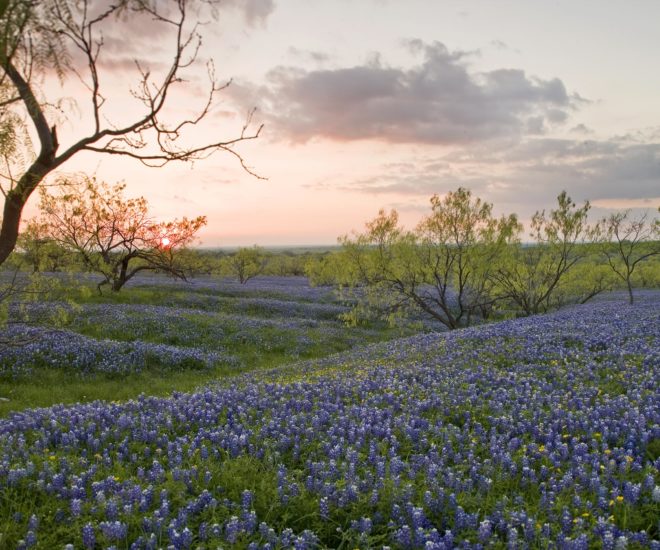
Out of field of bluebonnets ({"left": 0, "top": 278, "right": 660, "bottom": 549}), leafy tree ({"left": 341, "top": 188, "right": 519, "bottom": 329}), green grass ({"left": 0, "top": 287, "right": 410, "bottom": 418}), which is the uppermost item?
leafy tree ({"left": 341, "top": 188, "right": 519, "bottom": 329})

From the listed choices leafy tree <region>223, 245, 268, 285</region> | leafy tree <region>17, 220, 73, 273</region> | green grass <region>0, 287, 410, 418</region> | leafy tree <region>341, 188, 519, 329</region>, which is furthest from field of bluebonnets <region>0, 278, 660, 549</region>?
leafy tree <region>223, 245, 268, 285</region>

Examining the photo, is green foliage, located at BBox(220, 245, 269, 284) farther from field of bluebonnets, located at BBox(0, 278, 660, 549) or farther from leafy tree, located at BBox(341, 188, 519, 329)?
field of bluebonnets, located at BBox(0, 278, 660, 549)

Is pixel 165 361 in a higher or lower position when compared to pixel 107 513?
lower

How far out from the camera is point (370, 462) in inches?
226

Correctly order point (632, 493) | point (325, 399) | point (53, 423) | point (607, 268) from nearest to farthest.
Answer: point (632, 493) < point (53, 423) < point (325, 399) < point (607, 268)

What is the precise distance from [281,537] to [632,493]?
360cm

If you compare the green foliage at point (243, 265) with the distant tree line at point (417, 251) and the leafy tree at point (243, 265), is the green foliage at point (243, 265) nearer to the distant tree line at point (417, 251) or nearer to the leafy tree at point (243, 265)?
the leafy tree at point (243, 265)

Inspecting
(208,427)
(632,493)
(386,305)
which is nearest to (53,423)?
(208,427)

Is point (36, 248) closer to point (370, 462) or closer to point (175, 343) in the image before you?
point (175, 343)

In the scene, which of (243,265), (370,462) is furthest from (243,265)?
(370,462)

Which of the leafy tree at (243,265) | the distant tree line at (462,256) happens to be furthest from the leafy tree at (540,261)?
the leafy tree at (243,265)

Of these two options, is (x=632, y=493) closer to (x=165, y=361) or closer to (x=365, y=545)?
(x=365, y=545)

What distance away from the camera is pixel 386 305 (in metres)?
27.5

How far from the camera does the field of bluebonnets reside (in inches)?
172
